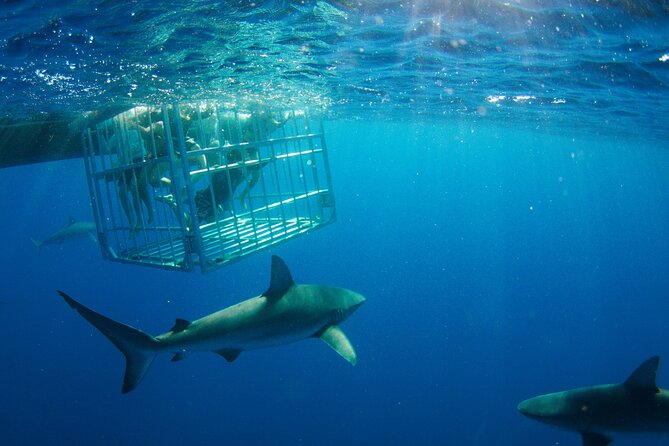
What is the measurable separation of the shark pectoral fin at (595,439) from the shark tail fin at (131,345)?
6.02m

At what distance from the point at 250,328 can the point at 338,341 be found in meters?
1.17

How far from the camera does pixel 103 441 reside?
20562mm

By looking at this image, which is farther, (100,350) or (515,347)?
(515,347)

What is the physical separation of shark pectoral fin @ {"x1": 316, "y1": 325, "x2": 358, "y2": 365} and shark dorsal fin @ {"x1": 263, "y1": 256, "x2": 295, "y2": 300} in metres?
0.83

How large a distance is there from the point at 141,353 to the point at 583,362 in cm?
3342

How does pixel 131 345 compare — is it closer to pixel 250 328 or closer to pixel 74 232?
pixel 250 328

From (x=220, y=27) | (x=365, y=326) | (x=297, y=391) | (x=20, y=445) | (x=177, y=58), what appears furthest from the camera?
(x=365, y=326)

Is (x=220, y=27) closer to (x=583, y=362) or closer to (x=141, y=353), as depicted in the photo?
(x=141, y=353)

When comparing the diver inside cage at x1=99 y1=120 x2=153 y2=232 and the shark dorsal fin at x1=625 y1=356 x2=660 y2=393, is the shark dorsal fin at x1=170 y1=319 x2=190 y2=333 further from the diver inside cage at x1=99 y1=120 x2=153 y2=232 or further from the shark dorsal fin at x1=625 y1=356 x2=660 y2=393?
the shark dorsal fin at x1=625 y1=356 x2=660 y2=393

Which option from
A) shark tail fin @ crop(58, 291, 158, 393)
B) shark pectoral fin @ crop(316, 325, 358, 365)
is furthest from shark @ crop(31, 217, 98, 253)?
shark pectoral fin @ crop(316, 325, 358, 365)

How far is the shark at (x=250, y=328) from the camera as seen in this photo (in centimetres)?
479

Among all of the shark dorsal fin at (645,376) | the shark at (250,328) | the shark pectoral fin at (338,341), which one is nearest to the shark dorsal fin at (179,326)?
the shark at (250,328)

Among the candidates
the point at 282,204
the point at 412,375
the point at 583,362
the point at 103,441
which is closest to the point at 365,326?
the point at 412,375

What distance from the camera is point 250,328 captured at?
5.07 meters
